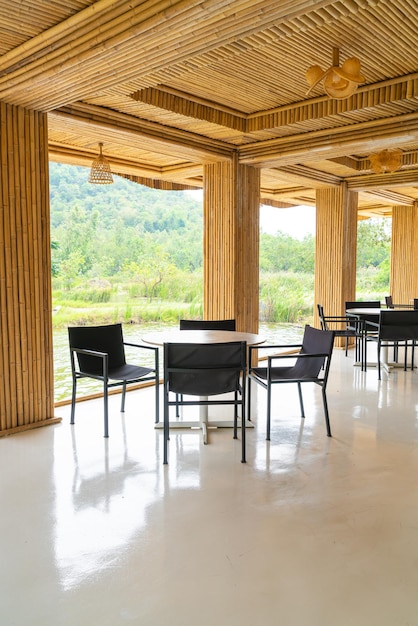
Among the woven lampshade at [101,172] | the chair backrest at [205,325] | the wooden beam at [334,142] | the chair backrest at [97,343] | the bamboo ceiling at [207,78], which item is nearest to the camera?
the bamboo ceiling at [207,78]

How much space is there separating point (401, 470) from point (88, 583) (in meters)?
2.46

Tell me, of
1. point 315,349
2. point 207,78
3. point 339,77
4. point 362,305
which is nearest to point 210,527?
point 315,349

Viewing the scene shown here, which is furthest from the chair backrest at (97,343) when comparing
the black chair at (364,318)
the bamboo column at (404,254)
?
the bamboo column at (404,254)

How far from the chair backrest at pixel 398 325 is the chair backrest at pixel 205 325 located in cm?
250

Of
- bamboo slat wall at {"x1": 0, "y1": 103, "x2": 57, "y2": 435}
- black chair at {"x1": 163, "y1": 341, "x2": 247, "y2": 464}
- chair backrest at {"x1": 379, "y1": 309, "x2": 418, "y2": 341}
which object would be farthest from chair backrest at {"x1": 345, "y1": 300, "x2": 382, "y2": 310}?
bamboo slat wall at {"x1": 0, "y1": 103, "x2": 57, "y2": 435}

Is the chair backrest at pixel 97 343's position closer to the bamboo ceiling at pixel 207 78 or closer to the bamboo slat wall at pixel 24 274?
the bamboo slat wall at pixel 24 274

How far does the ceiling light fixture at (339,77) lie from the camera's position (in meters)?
3.91

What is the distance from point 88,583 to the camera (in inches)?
97.6

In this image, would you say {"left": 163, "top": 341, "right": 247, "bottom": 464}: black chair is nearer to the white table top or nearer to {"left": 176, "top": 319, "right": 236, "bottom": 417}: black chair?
the white table top

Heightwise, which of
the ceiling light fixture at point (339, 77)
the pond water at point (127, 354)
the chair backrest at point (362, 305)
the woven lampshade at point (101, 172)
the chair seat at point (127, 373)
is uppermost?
the ceiling light fixture at point (339, 77)

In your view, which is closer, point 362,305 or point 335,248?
point 362,305

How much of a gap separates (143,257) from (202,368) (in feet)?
65.1

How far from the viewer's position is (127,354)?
10.3 meters

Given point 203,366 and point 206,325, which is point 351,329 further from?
point 203,366
